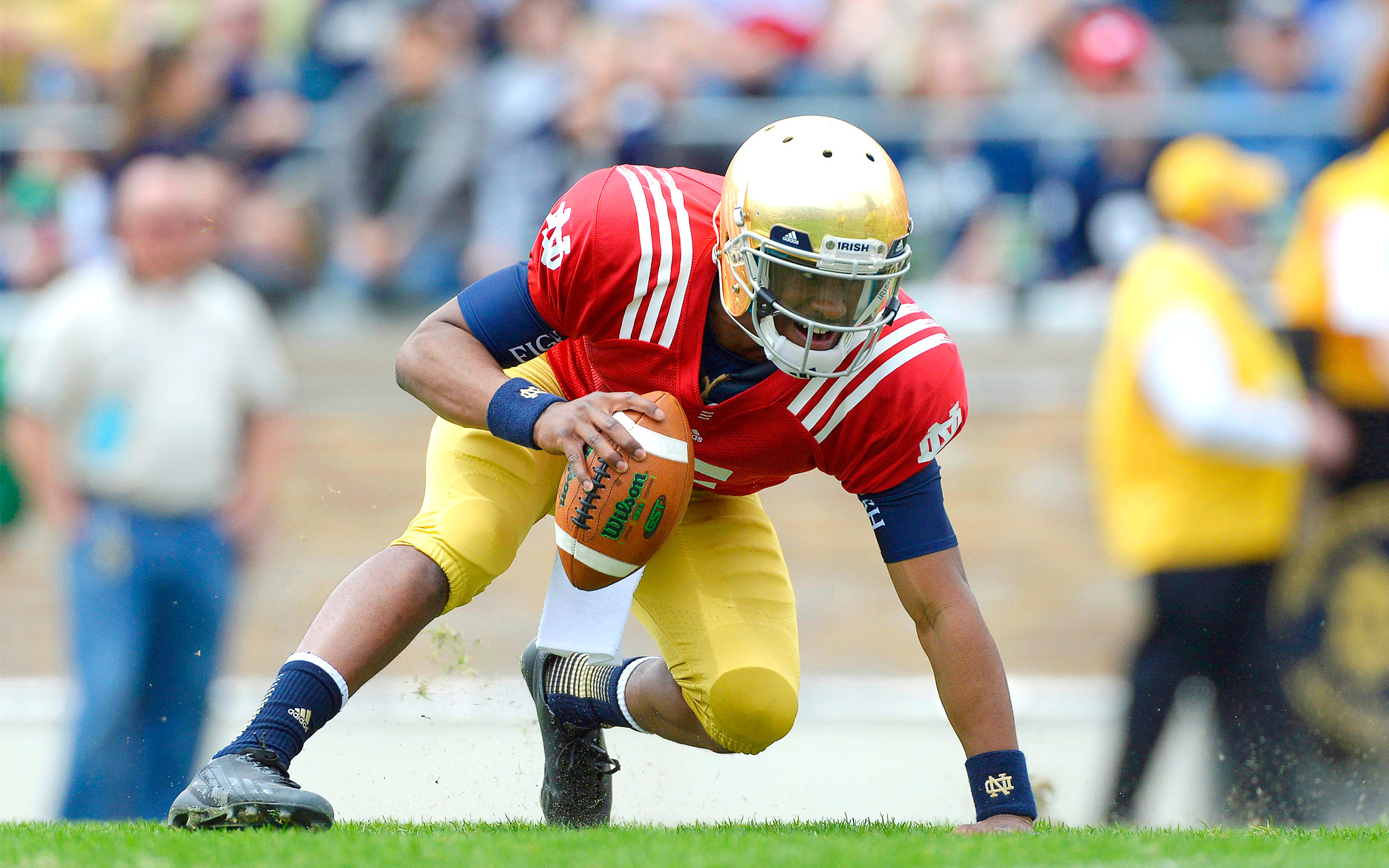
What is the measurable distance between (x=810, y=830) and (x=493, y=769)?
1458 mm

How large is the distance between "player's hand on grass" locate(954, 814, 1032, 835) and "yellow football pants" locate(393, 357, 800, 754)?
0.50 m

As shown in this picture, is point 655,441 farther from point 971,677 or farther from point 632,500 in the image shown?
point 971,677

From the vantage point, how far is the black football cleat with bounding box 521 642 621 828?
436 centimetres

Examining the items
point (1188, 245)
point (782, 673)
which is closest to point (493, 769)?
point (782, 673)

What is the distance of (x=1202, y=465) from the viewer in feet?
18.4

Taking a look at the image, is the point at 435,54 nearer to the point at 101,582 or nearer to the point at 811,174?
the point at 101,582

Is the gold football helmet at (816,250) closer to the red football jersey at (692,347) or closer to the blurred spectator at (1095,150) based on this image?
the red football jersey at (692,347)

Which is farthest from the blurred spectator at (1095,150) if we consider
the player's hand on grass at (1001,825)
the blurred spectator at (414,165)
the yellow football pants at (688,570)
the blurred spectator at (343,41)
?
the player's hand on grass at (1001,825)

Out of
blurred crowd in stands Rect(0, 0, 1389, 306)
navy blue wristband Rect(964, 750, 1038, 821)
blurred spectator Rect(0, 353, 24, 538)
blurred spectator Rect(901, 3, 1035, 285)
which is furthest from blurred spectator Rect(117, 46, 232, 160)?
navy blue wristband Rect(964, 750, 1038, 821)

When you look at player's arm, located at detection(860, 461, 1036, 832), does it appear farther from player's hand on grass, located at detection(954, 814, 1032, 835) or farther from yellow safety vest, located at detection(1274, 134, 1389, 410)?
yellow safety vest, located at detection(1274, 134, 1389, 410)

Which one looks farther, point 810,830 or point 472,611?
point 472,611

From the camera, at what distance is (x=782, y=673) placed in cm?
390

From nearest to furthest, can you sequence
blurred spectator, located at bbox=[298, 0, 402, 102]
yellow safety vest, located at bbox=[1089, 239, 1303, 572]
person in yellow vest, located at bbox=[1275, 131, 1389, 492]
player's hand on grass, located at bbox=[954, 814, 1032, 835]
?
player's hand on grass, located at bbox=[954, 814, 1032, 835] < yellow safety vest, located at bbox=[1089, 239, 1303, 572] < person in yellow vest, located at bbox=[1275, 131, 1389, 492] < blurred spectator, located at bbox=[298, 0, 402, 102]

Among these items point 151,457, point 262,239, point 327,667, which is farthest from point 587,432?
point 262,239
